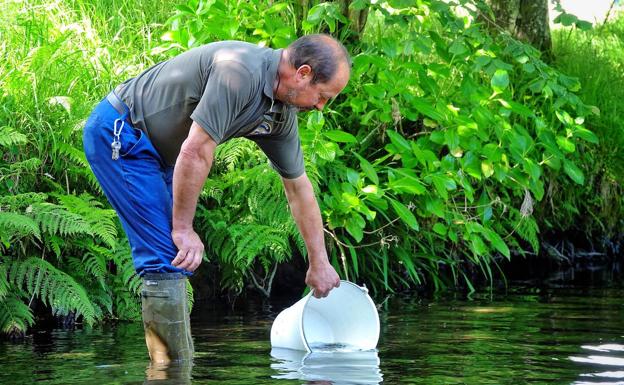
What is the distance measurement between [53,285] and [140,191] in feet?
5.55

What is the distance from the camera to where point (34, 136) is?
6.02m

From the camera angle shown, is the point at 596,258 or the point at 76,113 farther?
the point at 596,258

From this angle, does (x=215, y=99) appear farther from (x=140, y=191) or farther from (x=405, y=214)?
(x=405, y=214)

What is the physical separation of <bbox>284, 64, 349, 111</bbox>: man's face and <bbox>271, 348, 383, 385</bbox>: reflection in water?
1216 millimetres

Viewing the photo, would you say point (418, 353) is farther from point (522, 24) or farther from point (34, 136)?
point (522, 24)

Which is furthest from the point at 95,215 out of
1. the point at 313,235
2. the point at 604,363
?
the point at 604,363

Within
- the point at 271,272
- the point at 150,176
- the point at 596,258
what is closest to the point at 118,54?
the point at 271,272

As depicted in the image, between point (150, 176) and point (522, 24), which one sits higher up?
point (522, 24)

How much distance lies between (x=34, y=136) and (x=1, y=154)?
0.22 m

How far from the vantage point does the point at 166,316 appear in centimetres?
435

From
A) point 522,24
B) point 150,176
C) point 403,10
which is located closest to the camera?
point 150,176

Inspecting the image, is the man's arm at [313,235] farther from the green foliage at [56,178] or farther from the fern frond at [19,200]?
the fern frond at [19,200]

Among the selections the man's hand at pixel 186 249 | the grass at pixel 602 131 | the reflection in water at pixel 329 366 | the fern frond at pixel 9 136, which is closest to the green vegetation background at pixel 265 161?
the fern frond at pixel 9 136

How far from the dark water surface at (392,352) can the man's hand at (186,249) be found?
568mm
